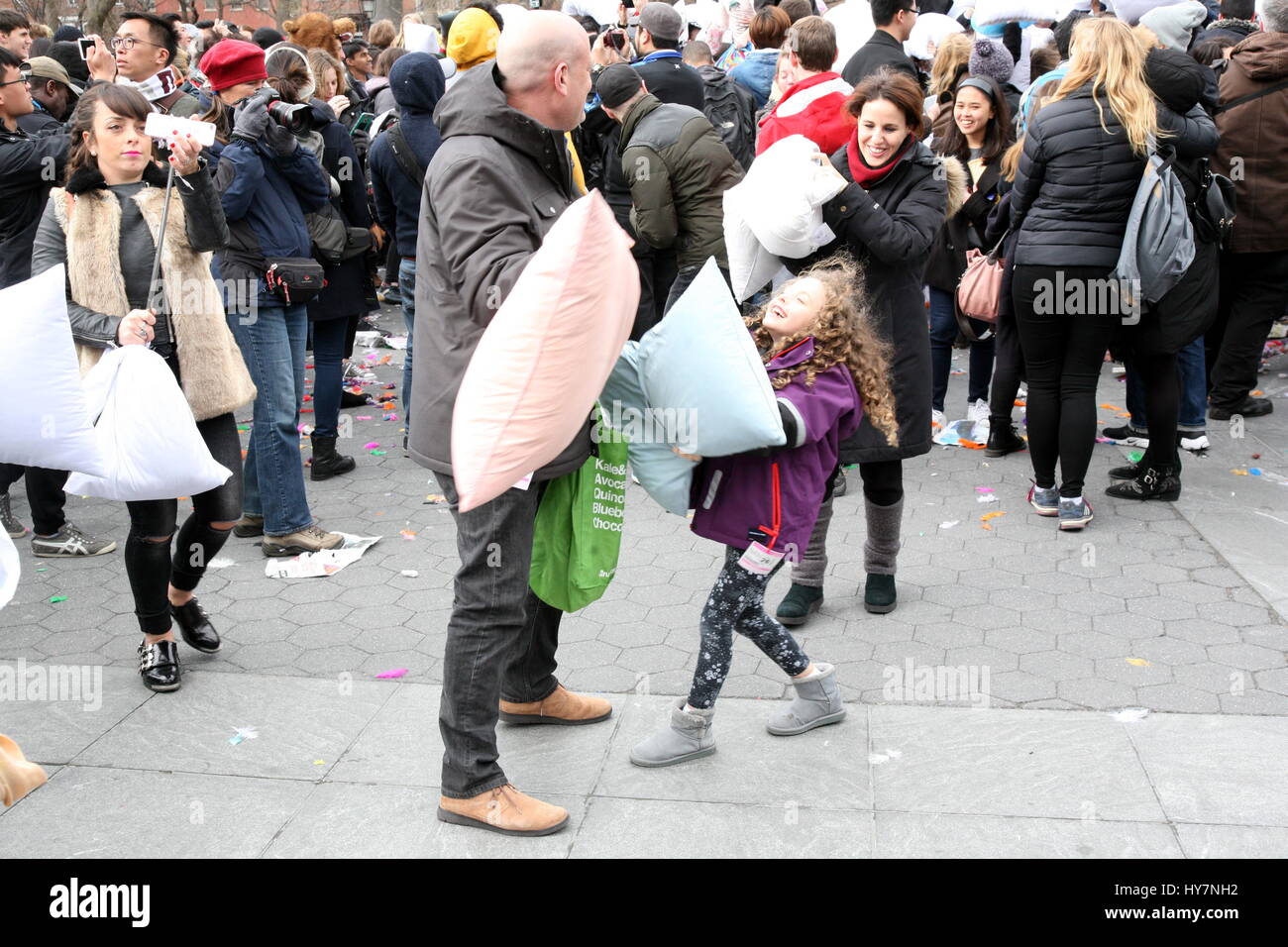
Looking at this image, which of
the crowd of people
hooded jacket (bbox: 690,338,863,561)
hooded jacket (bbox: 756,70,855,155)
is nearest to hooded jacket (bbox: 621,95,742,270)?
the crowd of people

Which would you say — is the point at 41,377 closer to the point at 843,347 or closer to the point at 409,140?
the point at 843,347

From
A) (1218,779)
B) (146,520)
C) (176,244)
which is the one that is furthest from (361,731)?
(1218,779)

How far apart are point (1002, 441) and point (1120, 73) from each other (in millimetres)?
2276

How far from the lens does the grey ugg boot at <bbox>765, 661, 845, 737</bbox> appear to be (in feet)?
12.4

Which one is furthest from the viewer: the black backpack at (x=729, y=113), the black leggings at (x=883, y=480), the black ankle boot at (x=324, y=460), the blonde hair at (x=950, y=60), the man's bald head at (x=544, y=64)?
the black backpack at (x=729, y=113)

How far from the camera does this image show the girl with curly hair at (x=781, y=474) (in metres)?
3.43

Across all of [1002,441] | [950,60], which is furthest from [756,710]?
[950,60]

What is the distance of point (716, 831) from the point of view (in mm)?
3293

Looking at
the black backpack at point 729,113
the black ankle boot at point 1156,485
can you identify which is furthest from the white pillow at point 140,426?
the black backpack at point 729,113

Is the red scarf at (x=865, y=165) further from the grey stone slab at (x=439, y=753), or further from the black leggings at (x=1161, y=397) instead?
the grey stone slab at (x=439, y=753)

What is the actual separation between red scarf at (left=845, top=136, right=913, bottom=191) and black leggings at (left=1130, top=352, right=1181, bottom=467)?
199 centimetres

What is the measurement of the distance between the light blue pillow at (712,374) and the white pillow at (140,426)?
5.55ft

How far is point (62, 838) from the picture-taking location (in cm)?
335

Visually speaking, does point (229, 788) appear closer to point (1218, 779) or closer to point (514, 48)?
point (514, 48)
